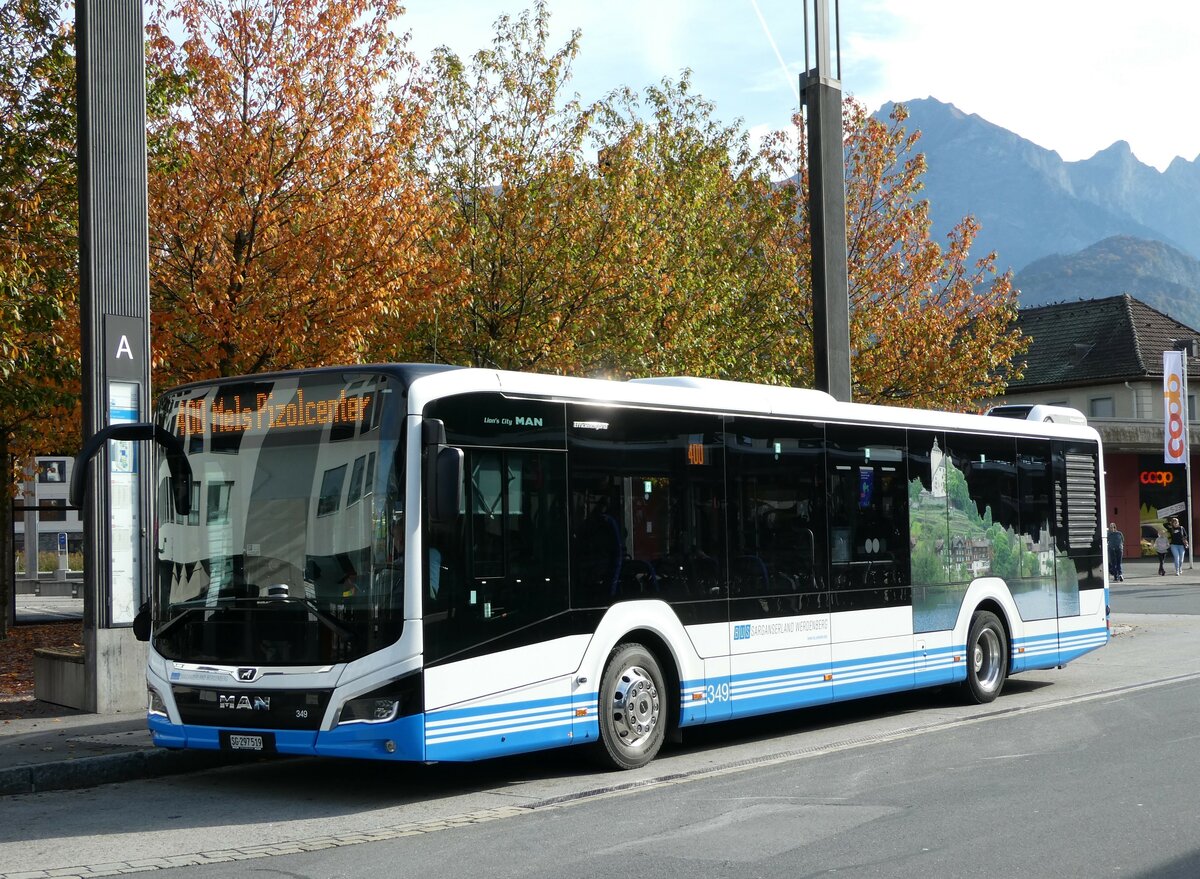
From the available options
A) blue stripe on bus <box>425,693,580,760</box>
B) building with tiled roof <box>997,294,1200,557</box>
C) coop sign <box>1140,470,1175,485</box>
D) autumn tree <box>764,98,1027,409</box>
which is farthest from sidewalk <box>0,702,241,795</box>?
coop sign <box>1140,470,1175,485</box>

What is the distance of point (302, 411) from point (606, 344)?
12.8 metres

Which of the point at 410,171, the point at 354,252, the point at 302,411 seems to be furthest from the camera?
the point at 410,171

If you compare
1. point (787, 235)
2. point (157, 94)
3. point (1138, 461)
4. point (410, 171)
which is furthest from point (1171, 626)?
point (1138, 461)

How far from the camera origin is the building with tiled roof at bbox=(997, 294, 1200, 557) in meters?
56.6

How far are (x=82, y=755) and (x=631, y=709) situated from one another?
156 inches

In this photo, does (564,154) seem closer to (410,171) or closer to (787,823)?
(410,171)

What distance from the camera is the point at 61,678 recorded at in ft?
43.0

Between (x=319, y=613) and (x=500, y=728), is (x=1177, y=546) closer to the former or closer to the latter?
(x=500, y=728)

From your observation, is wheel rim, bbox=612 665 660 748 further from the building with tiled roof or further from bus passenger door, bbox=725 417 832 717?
the building with tiled roof

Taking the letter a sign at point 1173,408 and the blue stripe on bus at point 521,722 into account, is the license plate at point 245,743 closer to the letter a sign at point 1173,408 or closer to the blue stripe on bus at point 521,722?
the blue stripe on bus at point 521,722

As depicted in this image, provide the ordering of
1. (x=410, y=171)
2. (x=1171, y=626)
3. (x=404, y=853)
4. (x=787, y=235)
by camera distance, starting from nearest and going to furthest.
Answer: (x=404, y=853) < (x=410, y=171) < (x=1171, y=626) < (x=787, y=235)

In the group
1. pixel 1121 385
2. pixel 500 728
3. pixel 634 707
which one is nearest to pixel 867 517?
pixel 634 707

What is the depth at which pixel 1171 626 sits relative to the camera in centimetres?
A: 2428

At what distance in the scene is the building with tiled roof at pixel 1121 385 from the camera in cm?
5662
